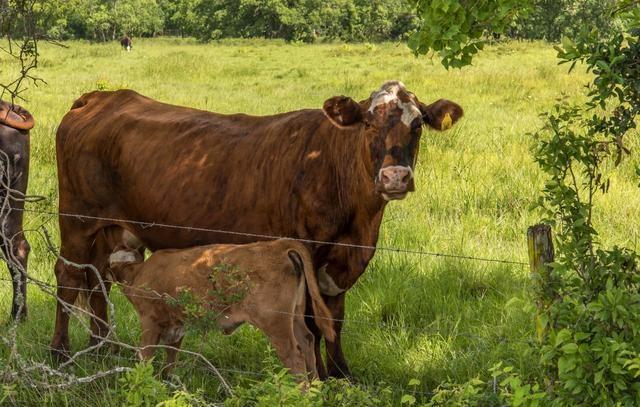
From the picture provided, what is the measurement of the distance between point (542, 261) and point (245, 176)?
6.17 ft

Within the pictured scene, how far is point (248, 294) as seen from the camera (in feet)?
15.8

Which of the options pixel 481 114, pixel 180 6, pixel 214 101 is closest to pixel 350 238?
pixel 481 114

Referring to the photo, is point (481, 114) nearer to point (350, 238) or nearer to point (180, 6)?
point (350, 238)

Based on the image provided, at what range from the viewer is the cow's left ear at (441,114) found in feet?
16.5

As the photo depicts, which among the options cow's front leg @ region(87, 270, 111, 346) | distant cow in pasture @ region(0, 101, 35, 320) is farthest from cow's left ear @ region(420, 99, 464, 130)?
distant cow in pasture @ region(0, 101, 35, 320)

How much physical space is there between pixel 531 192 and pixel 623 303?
17.8ft

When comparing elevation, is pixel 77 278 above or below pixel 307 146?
below

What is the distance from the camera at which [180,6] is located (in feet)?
272

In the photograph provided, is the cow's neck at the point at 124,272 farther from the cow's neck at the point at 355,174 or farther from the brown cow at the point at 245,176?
the cow's neck at the point at 355,174

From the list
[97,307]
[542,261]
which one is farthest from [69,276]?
[542,261]

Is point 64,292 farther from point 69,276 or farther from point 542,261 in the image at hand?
point 542,261

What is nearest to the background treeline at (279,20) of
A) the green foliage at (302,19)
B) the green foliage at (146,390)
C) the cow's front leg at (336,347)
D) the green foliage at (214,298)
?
the green foliage at (302,19)

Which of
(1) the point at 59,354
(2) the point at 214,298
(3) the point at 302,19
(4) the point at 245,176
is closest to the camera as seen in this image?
(2) the point at 214,298

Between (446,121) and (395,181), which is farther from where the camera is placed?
(446,121)
